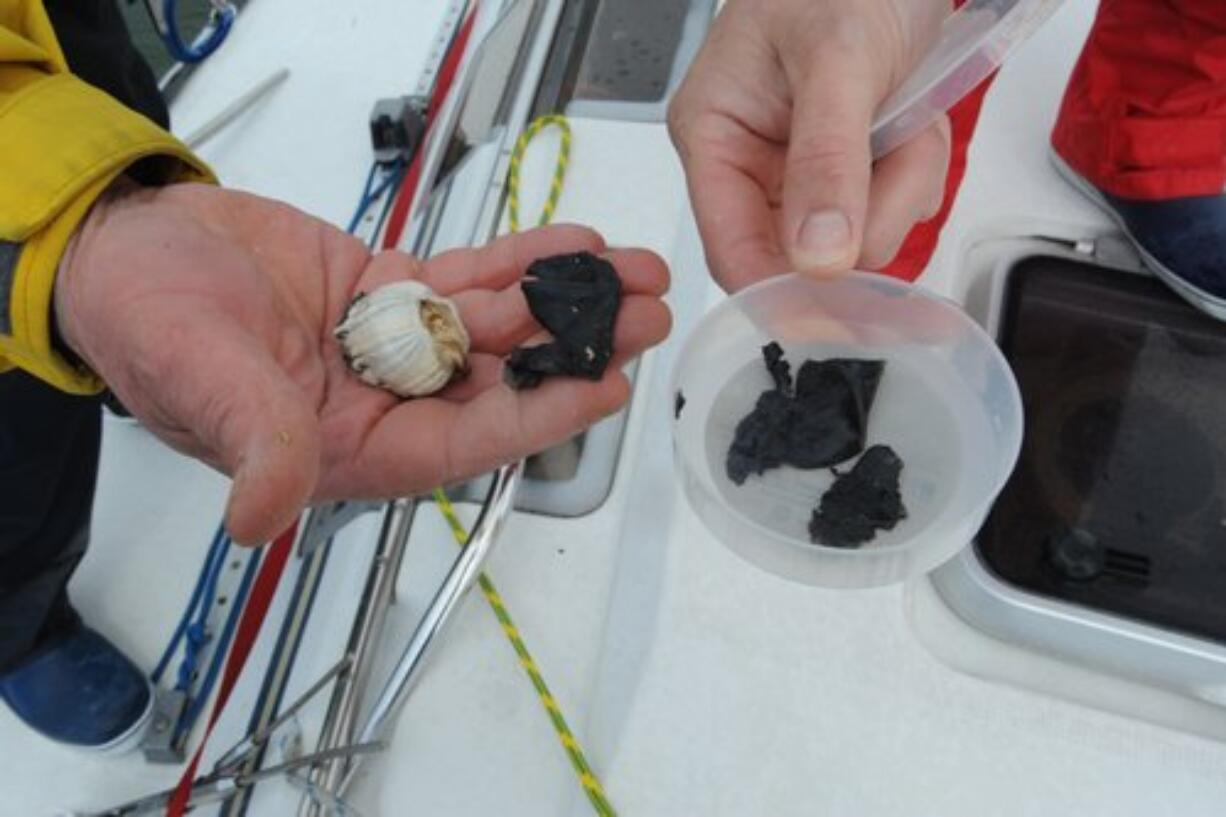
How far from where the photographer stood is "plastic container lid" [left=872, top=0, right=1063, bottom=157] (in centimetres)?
72

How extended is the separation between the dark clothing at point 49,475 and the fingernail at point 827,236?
0.96 meters

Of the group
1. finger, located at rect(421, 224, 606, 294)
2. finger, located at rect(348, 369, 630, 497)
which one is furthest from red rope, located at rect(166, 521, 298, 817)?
finger, located at rect(421, 224, 606, 294)

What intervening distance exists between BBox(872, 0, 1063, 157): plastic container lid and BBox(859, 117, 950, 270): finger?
2 cm

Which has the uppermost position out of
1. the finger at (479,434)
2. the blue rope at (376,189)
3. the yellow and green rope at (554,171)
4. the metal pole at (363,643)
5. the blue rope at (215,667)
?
the yellow and green rope at (554,171)

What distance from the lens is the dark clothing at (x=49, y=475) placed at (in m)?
1.14

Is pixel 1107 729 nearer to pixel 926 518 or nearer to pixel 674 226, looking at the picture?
pixel 926 518

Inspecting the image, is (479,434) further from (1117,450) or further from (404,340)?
(1117,450)

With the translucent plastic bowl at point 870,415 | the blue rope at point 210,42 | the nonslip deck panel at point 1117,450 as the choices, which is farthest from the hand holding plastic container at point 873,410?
the blue rope at point 210,42

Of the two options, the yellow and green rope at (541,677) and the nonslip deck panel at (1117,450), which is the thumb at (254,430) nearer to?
the yellow and green rope at (541,677)

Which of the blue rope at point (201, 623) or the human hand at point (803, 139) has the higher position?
the human hand at point (803, 139)

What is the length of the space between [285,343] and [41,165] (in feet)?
0.87

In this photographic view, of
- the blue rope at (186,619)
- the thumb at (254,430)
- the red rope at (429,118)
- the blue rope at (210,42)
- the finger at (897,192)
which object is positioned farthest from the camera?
the blue rope at (210,42)

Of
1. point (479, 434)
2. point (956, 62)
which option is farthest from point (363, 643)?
point (956, 62)

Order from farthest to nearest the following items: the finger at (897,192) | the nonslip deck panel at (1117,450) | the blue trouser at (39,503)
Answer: the blue trouser at (39,503) < the nonslip deck panel at (1117,450) < the finger at (897,192)
